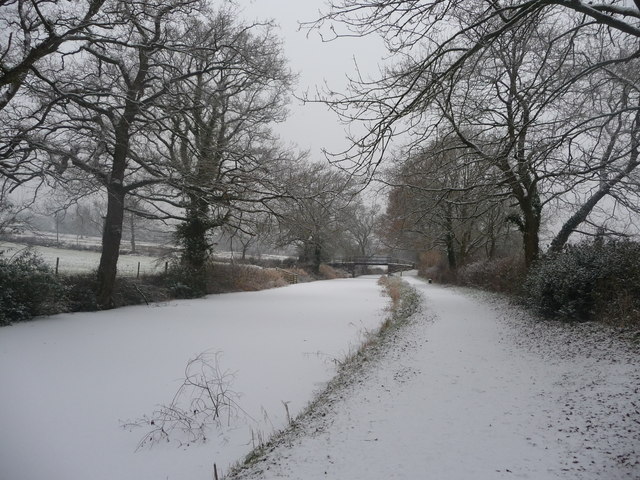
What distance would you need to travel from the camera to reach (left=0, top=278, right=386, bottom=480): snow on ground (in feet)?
13.3

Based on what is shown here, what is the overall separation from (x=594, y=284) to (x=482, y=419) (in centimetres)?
572

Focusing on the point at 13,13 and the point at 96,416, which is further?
the point at 13,13

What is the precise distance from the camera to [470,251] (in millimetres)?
27688

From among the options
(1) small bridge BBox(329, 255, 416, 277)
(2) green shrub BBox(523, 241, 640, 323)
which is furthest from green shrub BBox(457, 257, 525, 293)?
(1) small bridge BBox(329, 255, 416, 277)

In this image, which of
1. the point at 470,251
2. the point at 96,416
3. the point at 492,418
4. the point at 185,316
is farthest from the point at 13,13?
the point at 470,251

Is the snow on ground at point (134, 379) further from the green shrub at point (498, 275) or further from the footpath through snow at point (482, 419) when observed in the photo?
the green shrub at point (498, 275)

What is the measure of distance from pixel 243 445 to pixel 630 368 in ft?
16.2

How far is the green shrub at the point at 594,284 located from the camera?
23.0 ft

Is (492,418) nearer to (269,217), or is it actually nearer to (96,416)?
(96,416)

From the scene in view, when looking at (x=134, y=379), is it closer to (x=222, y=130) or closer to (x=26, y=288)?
(x=26, y=288)

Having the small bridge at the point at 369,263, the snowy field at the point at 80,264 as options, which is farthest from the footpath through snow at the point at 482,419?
the small bridge at the point at 369,263

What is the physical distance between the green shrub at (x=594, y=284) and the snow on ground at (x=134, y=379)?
4662 millimetres

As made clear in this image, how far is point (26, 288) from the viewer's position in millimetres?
10008

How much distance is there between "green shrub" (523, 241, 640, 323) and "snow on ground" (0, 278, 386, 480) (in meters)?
4.66
